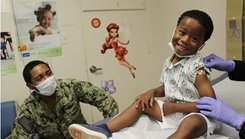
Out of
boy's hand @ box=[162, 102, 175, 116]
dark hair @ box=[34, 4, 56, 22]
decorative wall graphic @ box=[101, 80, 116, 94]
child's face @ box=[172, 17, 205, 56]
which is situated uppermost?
dark hair @ box=[34, 4, 56, 22]

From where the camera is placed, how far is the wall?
218 cm

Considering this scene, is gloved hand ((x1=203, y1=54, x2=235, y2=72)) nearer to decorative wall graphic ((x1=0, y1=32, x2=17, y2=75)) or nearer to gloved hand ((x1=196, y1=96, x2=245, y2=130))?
gloved hand ((x1=196, y1=96, x2=245, y2=130))

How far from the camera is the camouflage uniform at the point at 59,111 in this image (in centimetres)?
162

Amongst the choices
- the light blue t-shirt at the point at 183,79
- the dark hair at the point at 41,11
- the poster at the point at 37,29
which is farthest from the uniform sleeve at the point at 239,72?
the dark hair at the point at 41,11

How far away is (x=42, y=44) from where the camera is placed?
7.53ft

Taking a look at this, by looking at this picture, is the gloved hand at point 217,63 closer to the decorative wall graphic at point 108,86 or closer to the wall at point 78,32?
the wall at point 78,32

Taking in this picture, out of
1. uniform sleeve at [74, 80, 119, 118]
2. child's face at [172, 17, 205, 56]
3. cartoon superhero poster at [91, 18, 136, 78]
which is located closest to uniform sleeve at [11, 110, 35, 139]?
uniform sleeve at [74, 80, 119, 118]

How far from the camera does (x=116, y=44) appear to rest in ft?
9.08

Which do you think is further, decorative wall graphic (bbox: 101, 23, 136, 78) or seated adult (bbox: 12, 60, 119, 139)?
decorative wall graphic (bbox: 101, 23, 136, 78)

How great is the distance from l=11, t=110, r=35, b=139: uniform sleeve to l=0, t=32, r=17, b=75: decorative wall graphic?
2.31 ft

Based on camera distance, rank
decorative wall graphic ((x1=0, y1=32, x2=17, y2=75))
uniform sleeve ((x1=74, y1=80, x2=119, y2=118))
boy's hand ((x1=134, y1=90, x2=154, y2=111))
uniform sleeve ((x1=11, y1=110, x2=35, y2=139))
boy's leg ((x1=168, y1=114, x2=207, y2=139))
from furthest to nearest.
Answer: decorative wall graphic ((x1=0, y1=32, x2=17, y2=75))
uniform sleeve ((x1=74, y1=80, x2=119, y2=118))
uniform sleeve ((x1=11, y1=110, x2=35, y2=139))
boy's hand ((x1=134, y1=90, x2=154, y2=111))
boy's leg ((x1=168, y1=114, x2=207, y2=139))

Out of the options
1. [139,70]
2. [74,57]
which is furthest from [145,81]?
[74,57]

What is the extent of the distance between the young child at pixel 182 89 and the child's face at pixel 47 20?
1497 mm

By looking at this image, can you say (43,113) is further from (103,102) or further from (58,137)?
(103,102)
